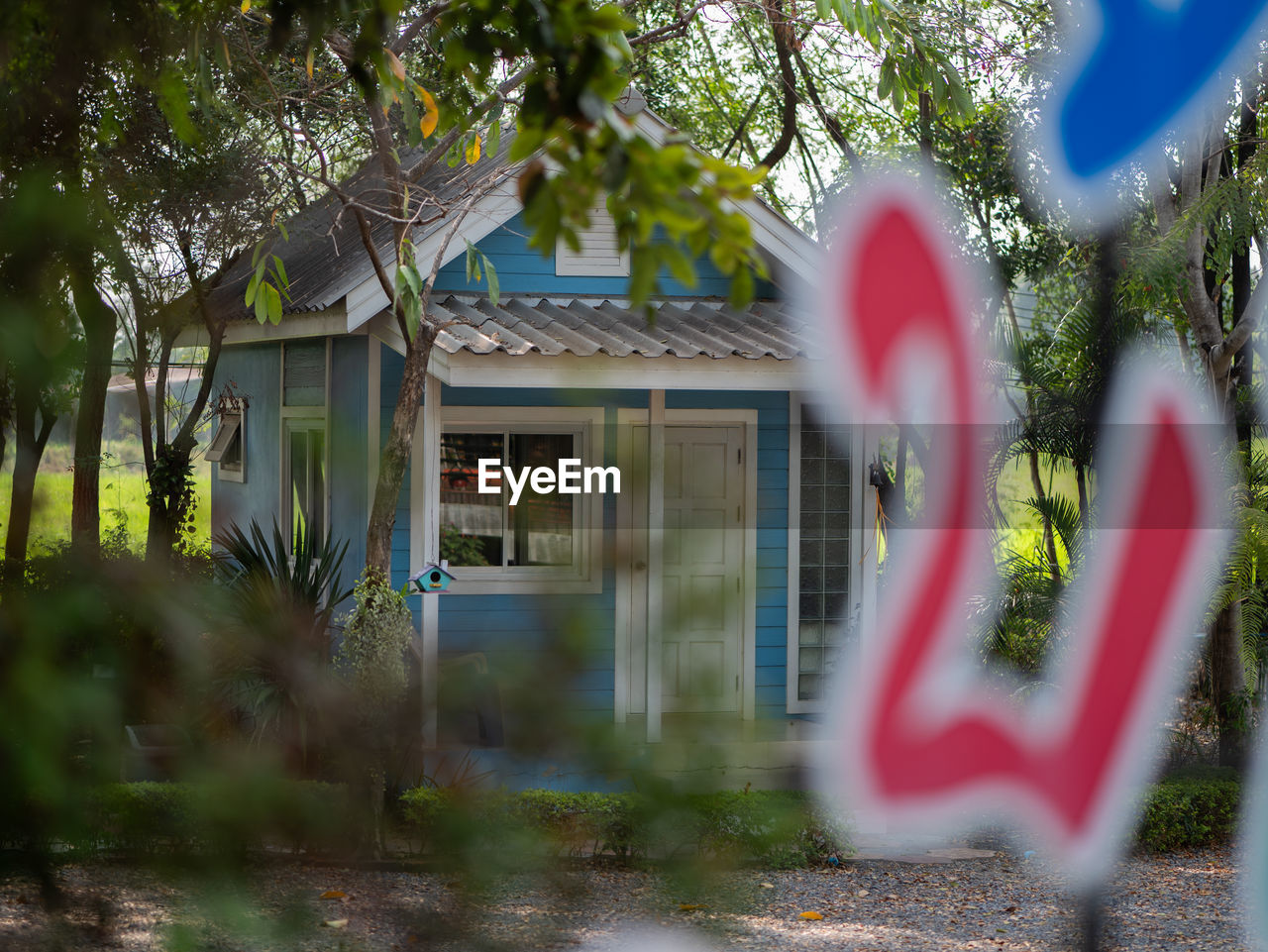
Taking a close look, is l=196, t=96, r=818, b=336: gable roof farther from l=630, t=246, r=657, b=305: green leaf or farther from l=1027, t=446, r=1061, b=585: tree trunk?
l=630, t=246, r=657, b=305: green leaf

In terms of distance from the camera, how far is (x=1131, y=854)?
6.30 m

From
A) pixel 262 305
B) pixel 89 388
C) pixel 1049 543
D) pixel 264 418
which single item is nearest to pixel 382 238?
pixel 264 418

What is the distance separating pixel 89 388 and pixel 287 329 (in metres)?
6.76

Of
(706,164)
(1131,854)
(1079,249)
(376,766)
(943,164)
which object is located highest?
(943,164)

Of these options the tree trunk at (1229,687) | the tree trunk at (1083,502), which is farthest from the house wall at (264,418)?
the tree trunk at (1229,687)

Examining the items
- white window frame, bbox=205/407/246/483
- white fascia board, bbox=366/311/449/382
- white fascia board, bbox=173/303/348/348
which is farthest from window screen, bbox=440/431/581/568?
white window frame, bbox=205/407/246/483

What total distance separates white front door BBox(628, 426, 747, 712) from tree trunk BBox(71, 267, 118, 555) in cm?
44

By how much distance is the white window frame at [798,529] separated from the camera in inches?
307

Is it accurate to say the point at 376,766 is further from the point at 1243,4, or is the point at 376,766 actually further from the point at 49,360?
the point at 1243,4

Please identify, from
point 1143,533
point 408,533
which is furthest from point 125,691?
point 408,533

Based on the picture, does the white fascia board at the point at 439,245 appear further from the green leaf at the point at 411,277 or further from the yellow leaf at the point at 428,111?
the yellow leaf at the point at 428,111

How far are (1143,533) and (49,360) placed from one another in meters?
4.22

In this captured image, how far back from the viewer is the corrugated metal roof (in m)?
6.05

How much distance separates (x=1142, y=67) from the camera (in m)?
3.65
